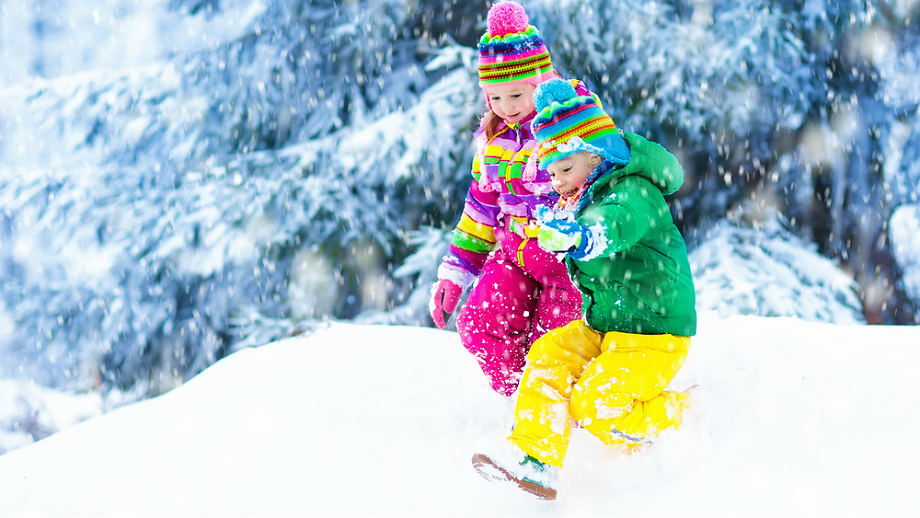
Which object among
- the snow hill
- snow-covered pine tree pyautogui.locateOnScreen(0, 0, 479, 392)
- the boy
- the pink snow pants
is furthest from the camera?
snow-covered pine tree pyautogui.locateOnScreen(0, 0, 479, 392)

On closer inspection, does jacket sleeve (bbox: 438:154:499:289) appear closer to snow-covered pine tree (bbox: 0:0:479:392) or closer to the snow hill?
the snow hill

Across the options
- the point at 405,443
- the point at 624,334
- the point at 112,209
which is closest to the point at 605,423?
the point at 624,334

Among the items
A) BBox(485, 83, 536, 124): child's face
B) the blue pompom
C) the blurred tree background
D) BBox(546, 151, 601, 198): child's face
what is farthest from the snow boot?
the blurred tree background

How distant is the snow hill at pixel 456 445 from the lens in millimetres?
1905

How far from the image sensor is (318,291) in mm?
5570

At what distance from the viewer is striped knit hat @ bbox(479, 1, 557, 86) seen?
2537mm

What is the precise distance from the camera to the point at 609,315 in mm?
2199

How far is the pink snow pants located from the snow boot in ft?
2.17

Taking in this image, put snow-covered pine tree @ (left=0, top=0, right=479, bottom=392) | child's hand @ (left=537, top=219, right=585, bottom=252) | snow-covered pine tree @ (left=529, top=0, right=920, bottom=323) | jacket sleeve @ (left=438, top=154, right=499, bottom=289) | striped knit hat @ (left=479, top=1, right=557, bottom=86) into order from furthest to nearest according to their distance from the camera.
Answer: snow-covered pine tree @ (left=0, top=0, right=479, bottom=392) < snow-covered pine tree @ (left=529, top=0, right=920, bottom=323) < jacket sleeve @ (left=438, top=154, right=499, bottom=289) < striped knit hat @ (left=479, top=1, right=557, bottom=86) < child's hand @ (left=537, top=219, right=585, bottom=252)

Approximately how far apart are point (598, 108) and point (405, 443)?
1270 millimetres

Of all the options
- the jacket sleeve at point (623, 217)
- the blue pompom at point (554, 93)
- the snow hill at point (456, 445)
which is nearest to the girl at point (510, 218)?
the snow hill at point (456, 445)

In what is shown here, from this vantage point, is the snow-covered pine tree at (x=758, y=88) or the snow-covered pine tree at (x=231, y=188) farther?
the snow-covered pine tree at (x=231, y=188)

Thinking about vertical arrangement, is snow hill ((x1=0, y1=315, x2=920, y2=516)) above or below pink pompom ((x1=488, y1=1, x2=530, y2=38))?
below

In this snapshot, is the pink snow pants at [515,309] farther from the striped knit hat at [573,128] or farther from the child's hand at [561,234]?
the child's hand at [561,234]
